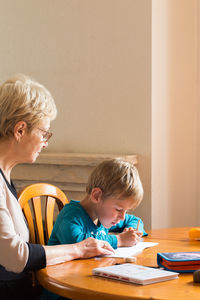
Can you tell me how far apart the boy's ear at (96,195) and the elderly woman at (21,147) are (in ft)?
0.59

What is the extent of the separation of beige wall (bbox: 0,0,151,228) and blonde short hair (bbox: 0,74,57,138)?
1132mm

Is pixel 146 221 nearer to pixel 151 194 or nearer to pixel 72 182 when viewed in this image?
pixel 151 194

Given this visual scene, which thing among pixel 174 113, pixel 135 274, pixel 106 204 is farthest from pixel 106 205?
pixel 174 113

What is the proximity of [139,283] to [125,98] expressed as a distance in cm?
162

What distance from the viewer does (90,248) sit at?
5.21ft

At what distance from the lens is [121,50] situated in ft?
9.06

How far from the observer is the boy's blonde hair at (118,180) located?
1728 millimetres

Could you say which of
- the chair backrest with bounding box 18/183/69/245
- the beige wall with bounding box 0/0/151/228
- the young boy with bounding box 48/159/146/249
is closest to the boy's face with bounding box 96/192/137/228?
the young boy with bounding box 48/159/146/249

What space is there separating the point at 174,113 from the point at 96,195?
1324 millimetres

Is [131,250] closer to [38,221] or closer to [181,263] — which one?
[181,263]

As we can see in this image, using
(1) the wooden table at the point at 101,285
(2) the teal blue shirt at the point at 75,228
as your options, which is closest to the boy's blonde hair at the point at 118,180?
(2) the teal blue shirt at the point at 75,228

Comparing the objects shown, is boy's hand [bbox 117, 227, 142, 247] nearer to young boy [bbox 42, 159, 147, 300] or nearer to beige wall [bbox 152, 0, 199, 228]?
young boy [bbox 42, 159, 147, 300]

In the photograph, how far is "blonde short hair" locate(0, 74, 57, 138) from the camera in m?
1.63

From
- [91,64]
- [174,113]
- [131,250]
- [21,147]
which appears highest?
[91,64]
